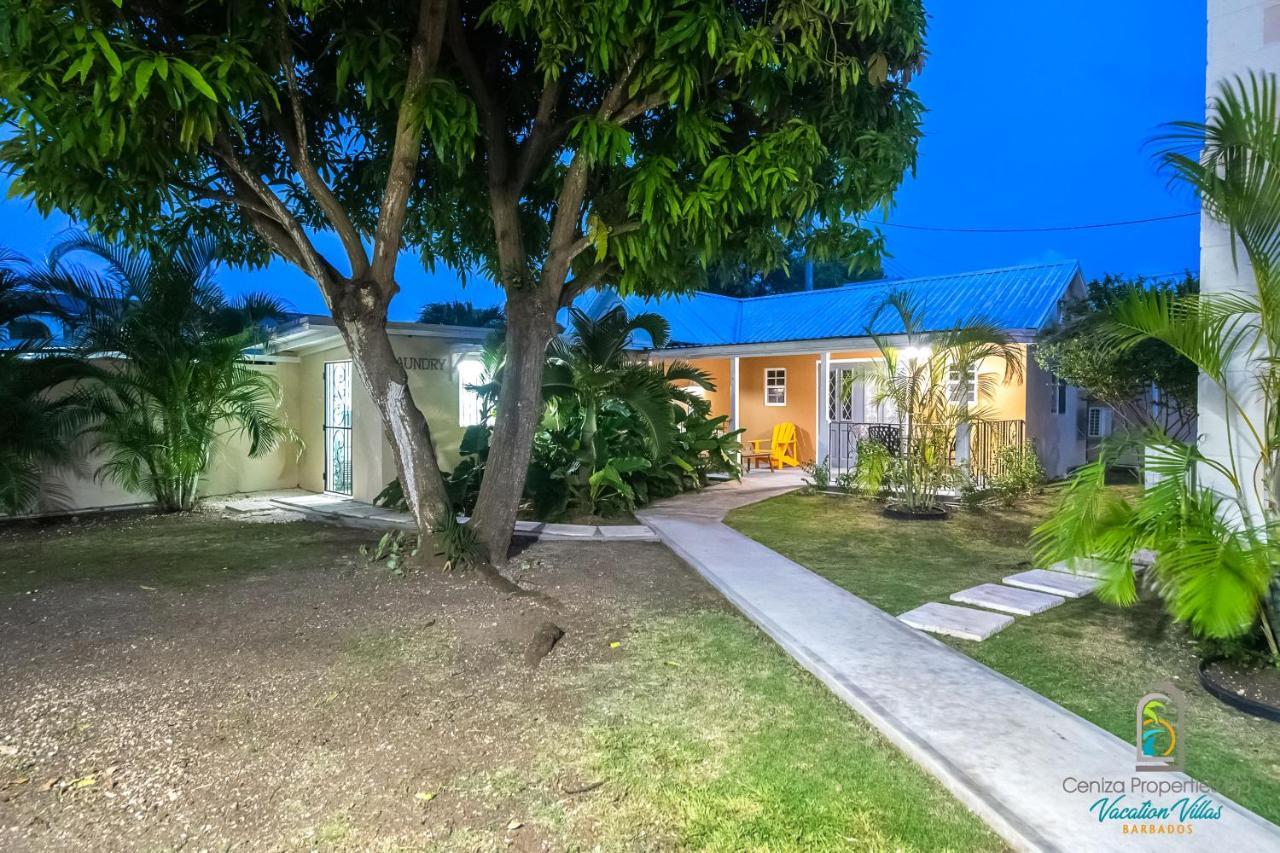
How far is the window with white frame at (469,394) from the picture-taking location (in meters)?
11.7

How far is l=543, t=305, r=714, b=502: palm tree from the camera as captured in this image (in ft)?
31.2

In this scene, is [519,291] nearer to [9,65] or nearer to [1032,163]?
[9,65]

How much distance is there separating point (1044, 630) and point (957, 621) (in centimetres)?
57

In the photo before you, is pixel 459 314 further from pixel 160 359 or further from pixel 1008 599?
pixel 1008 599

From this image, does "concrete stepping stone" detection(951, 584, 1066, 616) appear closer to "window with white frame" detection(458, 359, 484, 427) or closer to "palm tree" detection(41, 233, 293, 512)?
"window with white frame" detection(458, 359, 484, 427)

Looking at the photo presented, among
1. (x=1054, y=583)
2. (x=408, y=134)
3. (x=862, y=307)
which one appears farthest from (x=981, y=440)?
(x=408, y=134)

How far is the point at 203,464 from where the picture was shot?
10.6 metres

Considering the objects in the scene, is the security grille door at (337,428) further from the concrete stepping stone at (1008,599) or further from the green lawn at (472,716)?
the concrete stepping stone at (1008,599)

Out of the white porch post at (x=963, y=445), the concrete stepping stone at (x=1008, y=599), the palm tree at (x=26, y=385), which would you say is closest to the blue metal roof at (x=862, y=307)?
the white porch post at (x=963, y=445)

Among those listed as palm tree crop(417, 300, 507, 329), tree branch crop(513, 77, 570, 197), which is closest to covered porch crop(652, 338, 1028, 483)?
palm tree crop(417, 300, 507, 329)

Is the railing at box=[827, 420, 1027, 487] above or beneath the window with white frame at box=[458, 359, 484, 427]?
beneath

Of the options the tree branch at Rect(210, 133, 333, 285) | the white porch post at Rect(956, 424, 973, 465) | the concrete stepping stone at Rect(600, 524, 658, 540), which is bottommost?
the concrete stepping stone at Rect(600, 524, 658, 540)

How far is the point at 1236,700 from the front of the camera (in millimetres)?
3865

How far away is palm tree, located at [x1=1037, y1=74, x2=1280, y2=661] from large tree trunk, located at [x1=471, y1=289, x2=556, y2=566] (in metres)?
4.39
